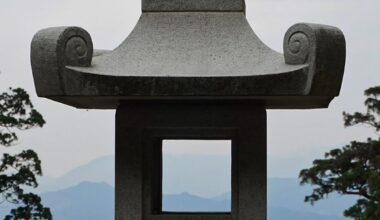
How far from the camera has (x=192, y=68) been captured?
689 cm

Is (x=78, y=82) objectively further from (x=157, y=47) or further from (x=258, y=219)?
(x=258, y=219)

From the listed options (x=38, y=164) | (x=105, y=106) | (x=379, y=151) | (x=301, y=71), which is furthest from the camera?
(x=379, y=151)

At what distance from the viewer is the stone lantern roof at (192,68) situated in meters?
6.59

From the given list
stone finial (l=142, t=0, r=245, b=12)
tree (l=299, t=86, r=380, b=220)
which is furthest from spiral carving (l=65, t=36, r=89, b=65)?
tree (l=299, t=86, r=380, b=220)

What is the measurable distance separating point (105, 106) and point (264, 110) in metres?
1.58

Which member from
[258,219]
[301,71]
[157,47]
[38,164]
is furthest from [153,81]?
[38,164]

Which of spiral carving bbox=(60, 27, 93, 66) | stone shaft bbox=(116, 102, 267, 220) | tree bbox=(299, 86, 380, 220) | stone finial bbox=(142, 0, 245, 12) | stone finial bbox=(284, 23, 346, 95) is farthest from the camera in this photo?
tree bbox=(299, 86, 380, 220)

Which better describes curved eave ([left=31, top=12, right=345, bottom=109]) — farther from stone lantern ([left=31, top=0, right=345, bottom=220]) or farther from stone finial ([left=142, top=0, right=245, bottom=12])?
stone finial ([left=142, top=0, right=245, bottom=12])

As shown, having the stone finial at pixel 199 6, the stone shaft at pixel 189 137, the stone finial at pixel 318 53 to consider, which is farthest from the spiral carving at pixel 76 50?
the stone finial at pixel 318 53

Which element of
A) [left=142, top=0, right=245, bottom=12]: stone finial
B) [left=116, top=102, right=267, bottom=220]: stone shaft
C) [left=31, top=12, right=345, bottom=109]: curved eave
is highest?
[left=142, top=0, right=245, bottom=12]: stone finial

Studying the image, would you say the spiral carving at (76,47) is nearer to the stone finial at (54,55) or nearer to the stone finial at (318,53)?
the stone finial at (54,55)

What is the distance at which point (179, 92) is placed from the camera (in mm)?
6625

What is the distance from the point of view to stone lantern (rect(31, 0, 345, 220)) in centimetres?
661

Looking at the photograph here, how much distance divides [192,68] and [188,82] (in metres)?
0.30
